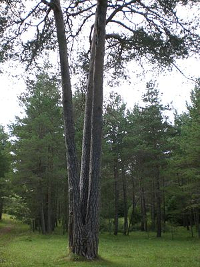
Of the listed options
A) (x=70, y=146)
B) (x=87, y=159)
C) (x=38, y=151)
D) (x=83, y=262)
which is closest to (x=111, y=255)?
(x=83, y=262)

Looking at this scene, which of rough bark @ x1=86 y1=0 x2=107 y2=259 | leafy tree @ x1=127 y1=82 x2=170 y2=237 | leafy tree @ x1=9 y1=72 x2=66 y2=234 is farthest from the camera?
leafy tree @ x1=127 y1=82 x2=170 y2=237

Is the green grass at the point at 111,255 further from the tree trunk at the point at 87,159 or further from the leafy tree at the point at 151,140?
the leafy tree at the point at 151,140

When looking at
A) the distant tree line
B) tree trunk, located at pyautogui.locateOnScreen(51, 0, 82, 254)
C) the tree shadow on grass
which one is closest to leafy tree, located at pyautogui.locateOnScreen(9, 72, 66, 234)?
the distant tree line

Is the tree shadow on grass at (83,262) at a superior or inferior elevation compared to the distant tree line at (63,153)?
inferior

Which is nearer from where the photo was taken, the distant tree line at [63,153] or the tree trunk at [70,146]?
the tree trunk at [70,146]

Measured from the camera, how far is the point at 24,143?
21.6 meters

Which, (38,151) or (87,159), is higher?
(38,151)

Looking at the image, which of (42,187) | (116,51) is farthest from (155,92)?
(116,51)

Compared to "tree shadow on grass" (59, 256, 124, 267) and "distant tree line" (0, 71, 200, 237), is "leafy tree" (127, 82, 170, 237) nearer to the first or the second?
"distant tree line" (0, 71, 200, 237)

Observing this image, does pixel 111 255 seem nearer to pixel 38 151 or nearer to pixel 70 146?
pixel 70 146

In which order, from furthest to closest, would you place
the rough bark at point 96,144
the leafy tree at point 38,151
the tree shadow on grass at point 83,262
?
the leafy tree at point 38,151, the rough bark at point 96,144, the tree shadow on grass at point 83,262

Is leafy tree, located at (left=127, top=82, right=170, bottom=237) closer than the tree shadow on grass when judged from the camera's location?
No

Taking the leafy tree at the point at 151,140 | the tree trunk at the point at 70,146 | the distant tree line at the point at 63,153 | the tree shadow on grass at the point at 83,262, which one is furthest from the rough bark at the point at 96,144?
the leafy tree at the point at 151,140

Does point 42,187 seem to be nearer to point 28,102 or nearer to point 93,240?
point 28,102
